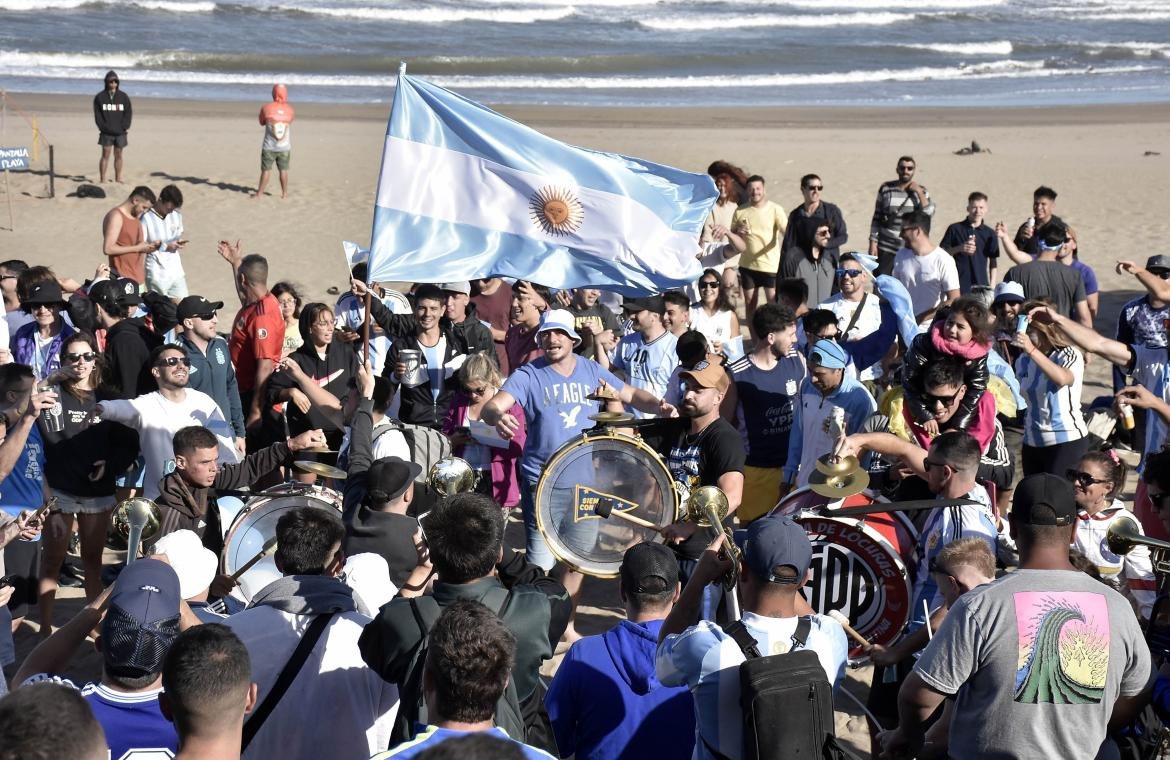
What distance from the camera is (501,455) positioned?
7.89 metres

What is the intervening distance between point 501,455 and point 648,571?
11.6 feet

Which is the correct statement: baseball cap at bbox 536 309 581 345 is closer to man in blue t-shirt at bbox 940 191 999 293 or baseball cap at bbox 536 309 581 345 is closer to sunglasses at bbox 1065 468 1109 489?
sunglasses at bbox 1065 468 1109 489

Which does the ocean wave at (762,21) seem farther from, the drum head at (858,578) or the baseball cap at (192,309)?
the drum head at (858,578)

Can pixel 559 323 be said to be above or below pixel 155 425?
above

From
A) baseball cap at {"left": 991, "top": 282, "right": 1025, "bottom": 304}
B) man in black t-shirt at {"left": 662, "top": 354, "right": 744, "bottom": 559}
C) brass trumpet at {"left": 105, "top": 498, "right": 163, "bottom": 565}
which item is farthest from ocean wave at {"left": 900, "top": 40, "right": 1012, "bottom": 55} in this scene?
brass trumpet at {"left": 105, "top": 498, "right": 163, "bottom": 565}

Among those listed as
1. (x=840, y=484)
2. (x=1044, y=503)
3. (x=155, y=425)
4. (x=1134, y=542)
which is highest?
(x=1044, y=503)


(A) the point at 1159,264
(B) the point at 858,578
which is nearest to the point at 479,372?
(B) the point at 858,578

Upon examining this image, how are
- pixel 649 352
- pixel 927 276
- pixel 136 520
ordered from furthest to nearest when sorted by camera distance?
pixel 927 276
pixel 649 352
pixel 136 520

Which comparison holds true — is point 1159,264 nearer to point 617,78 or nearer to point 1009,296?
point 1009,296

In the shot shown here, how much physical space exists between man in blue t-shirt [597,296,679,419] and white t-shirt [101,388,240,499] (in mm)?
2771

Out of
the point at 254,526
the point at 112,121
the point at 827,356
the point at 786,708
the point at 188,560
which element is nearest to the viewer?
the point at 786,708

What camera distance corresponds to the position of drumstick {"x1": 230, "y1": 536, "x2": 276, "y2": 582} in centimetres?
559

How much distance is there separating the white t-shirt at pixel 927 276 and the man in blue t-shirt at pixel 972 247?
124 centimetres

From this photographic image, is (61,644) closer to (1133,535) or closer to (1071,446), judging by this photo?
(1133,535)
